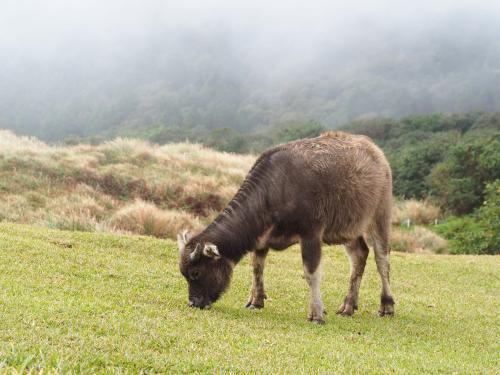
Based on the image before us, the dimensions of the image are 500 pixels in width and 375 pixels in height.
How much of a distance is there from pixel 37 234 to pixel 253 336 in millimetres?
7228

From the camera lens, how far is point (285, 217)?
9039mm

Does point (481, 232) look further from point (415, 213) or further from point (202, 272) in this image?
point (202, 272)

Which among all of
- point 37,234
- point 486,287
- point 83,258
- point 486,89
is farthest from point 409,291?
point 486,89

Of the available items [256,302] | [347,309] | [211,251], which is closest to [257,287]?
[256,302]

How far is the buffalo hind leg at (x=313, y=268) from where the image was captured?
29.7ft

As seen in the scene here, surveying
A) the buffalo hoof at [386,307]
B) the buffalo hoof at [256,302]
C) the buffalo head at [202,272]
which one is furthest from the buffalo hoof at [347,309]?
the buffalo head at [202,272]

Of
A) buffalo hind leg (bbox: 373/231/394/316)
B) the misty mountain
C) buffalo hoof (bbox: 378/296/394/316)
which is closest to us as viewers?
buffalo hoof (bbox: 378/296/394/316)

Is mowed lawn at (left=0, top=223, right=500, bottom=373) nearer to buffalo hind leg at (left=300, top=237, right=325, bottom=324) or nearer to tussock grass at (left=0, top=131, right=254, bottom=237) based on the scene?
buffalo hind leg at (left=300, top=237, right=325, bottom=324)

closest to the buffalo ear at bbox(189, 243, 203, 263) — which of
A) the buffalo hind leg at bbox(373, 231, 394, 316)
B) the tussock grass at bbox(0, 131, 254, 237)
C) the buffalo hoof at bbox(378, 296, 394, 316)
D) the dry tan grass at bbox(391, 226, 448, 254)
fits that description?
the buffalo hind leg at bbox(373, 231, 394, 316)

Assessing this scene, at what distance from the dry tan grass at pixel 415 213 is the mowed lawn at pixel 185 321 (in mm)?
16009

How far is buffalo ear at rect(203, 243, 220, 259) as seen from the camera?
8659 mm

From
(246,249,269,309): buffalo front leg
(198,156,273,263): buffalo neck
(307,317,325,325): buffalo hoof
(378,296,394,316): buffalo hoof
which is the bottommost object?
(378,296,394,316): buffalo hoof

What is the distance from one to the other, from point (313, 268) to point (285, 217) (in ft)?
2.77

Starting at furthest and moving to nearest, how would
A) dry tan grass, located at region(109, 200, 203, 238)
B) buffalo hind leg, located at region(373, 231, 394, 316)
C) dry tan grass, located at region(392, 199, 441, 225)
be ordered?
dry tan grass, located at region(392, 199, 441, 225) → dry tan grass, located at region(109, 200, 203, 238) → buffalo hind leg, located at region(373, 231, 394, 316)
